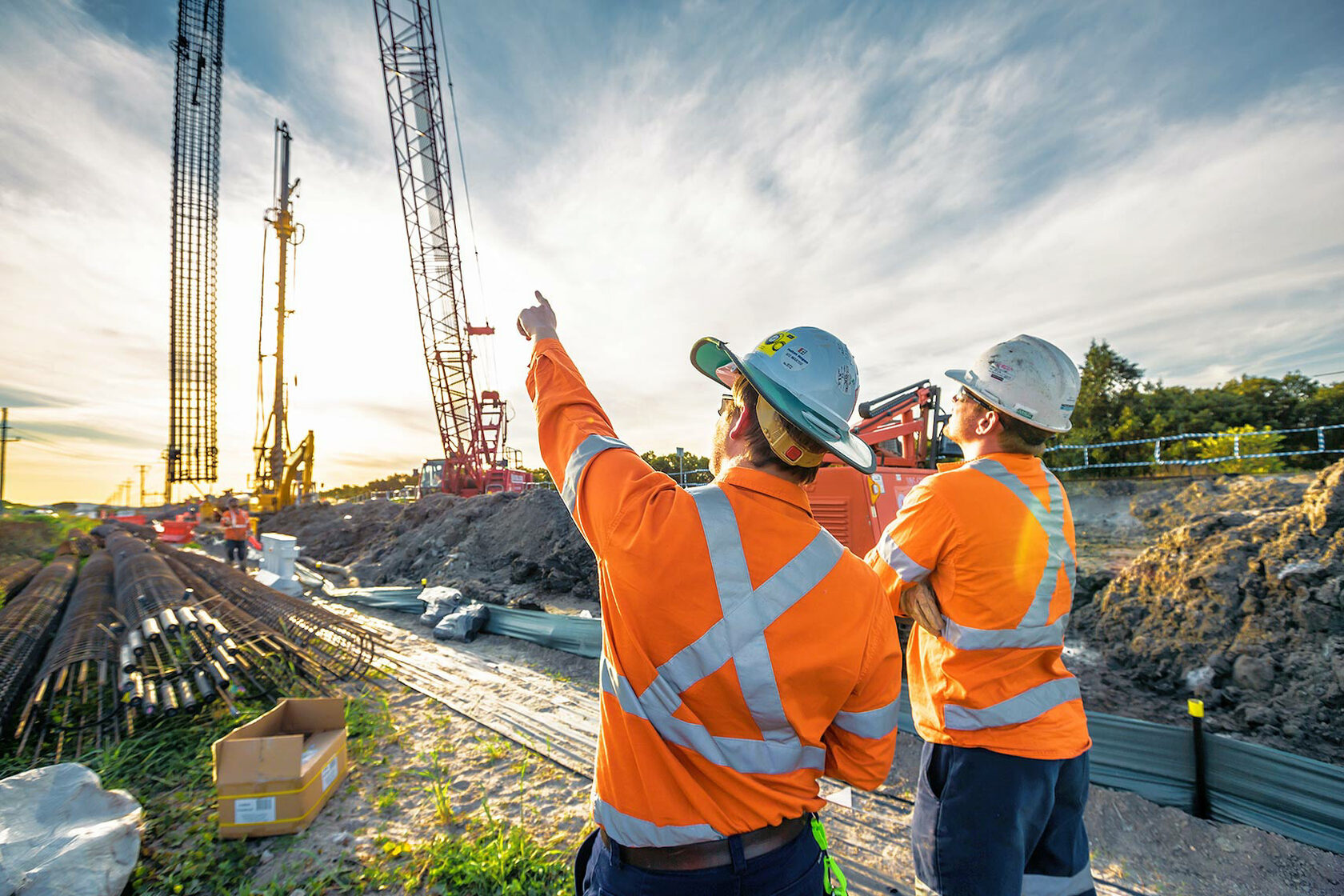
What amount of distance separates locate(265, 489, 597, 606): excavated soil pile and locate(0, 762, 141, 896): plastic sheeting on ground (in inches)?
192

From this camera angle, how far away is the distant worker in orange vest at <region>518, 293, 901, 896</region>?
1.04 metres

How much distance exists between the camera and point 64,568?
32.4ft

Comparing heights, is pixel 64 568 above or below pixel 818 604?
below

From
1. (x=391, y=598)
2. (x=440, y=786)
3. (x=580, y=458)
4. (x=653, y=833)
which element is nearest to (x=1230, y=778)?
(x=653, y=833)

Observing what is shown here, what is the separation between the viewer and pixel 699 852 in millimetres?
1117

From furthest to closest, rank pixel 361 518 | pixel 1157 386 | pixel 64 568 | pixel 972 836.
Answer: pixel 361 518 → pixel 1157 386 → pixel 64 568 → pixel 972 836

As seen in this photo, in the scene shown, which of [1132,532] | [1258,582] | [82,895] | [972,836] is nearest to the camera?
[972,836]

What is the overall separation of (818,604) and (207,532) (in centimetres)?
2908

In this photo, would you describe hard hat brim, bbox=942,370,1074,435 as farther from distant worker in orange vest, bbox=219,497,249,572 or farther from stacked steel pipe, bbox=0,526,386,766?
distant worker in orange vest, bbox=219,497,249,572

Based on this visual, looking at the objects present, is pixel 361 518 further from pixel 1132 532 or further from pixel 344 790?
pixel 1132 532

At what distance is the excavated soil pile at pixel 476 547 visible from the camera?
32.4 ft

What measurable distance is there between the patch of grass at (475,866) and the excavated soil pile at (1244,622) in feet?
14.9

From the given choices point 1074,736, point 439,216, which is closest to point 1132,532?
point 1074,736

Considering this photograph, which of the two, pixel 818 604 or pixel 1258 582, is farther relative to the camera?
pixel 1258 582
